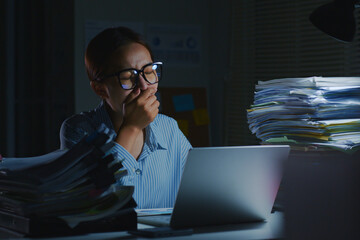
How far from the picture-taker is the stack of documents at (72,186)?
1.09 metres

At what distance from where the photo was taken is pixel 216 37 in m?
3.98

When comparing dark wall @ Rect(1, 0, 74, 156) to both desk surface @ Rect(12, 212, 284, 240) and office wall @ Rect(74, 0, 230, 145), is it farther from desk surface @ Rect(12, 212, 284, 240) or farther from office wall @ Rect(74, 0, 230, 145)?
desk surface @ Rect(12, 212, 284, 240)

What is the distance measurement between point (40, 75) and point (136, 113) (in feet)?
8.19

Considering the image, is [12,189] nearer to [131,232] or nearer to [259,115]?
[131,232]

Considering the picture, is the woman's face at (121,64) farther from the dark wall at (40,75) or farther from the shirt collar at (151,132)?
the dark wall at (40,75)

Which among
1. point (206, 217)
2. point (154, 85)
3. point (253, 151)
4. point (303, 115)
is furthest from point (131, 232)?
point (154, 85)

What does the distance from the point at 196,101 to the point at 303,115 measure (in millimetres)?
2364

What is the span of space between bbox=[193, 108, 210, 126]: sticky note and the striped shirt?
1.78 metres

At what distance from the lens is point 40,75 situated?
4.08 metres

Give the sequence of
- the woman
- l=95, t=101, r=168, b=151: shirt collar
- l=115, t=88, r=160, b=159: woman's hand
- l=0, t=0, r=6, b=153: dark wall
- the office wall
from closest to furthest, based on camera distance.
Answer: l=115, t=88, r=160, b=159: woman's hand < the woman < l=95, t=101, r=168, b=151: shirt collar < the office wall < l=0, t=0, r=6, b=153: dark wall

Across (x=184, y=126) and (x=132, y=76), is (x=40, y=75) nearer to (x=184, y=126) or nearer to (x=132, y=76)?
(x=184, y=126)

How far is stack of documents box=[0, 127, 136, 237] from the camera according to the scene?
1.09 metres

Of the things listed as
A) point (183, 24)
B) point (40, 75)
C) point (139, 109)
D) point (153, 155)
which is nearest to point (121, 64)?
point (139, 109)

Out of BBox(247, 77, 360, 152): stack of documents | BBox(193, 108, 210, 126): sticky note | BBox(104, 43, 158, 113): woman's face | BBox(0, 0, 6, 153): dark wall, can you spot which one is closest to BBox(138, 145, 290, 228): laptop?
BBox(247, 77, 360, 152): stack of documents
